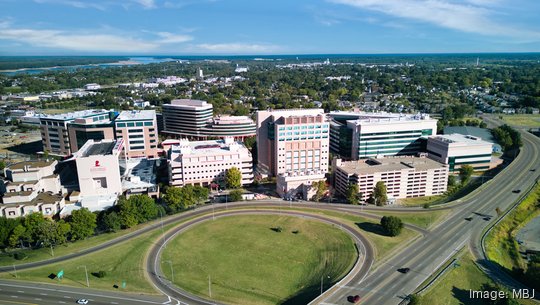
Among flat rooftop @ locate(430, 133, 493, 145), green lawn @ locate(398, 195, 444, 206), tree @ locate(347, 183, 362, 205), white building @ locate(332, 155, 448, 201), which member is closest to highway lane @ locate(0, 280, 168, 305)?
tree @ locate(347, 183, 362, 205)

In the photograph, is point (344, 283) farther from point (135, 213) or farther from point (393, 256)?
point (135, 213)

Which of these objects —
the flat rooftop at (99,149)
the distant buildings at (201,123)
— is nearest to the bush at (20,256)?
the flat rooftop at (99,149)

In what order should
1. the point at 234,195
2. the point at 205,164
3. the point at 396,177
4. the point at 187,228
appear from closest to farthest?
the point at 187,228 < the point at 234,195 < the point at 396,177 < the point at 205,164

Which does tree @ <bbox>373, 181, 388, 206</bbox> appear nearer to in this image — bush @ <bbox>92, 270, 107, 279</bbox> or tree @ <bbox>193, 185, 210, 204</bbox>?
tree @ <bbox>193, 185, 210, 204</bbox>

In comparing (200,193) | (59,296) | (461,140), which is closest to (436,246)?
(200,193)

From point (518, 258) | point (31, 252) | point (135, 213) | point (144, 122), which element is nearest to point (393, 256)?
point (518, 258)

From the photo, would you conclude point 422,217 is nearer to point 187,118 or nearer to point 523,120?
point 187,118

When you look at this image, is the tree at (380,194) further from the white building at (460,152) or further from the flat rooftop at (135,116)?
the flat rooftop at (135,116)
